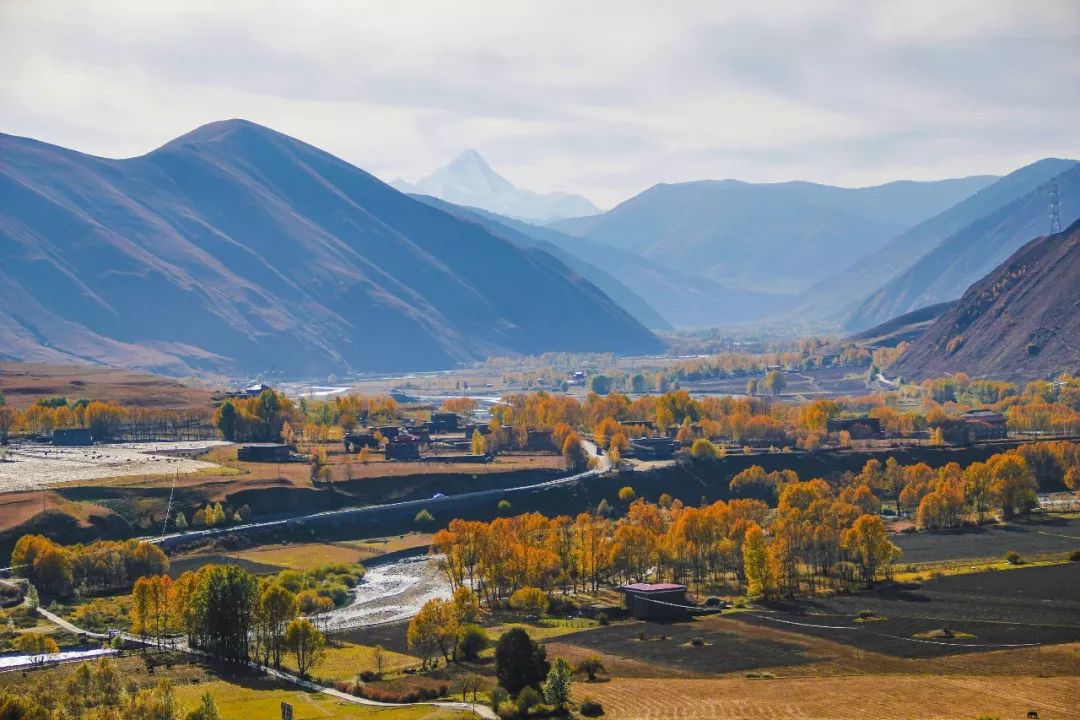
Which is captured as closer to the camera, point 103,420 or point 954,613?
point 954,613

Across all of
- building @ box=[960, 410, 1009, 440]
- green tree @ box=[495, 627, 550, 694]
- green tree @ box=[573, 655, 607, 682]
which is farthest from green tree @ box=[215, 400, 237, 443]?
green tree @ box=[495, 627, 550, 694]

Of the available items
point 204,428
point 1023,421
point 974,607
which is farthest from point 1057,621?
point 204,428

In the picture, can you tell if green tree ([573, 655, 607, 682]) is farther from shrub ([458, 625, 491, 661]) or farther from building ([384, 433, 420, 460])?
building ([384, 433, 420, 460])

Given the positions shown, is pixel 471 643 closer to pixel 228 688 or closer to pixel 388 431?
pixel 228 688

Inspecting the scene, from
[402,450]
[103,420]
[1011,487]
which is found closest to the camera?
[1011,487]

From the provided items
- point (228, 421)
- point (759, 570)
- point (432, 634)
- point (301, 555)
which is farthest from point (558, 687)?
point (228, 421)

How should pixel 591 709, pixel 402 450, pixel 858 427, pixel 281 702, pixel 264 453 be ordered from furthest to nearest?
1. pixel 858 427
2. pixel 402 450
3. pixel 264 453
4. pixel 281 702
5. pixel 591 709
